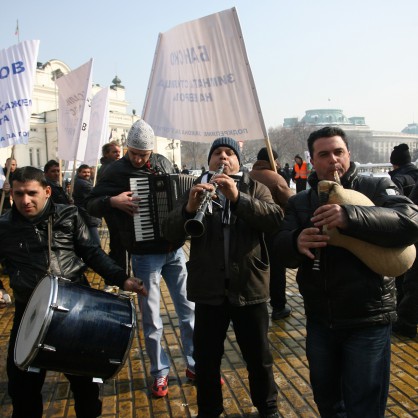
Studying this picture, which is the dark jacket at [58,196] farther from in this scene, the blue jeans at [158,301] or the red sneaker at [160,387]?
the red sneaker at [160,387]

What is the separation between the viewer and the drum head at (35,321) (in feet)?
8.14

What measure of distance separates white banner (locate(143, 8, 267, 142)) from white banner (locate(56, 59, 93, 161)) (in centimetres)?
293

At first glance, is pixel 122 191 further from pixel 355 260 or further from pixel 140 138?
pixel 355 260

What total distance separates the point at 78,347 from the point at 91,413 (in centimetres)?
69

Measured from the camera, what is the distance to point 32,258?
114 inches

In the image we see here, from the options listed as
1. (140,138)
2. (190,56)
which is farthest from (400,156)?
(140,138)

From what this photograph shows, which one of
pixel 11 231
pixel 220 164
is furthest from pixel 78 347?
pixel 220 164

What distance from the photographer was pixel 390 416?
322cm

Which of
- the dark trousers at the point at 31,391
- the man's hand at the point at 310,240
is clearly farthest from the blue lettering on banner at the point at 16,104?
the man's hand at the point at 310,240

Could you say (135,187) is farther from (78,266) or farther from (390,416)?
(390,416)

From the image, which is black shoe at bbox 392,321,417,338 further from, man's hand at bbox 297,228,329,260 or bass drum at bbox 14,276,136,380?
bass drum at bbox 14,276,136,380

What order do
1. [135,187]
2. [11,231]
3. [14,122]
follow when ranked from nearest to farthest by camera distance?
[11,231] → [135,187] → [14,122]

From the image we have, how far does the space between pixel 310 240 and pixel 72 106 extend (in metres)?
6.89

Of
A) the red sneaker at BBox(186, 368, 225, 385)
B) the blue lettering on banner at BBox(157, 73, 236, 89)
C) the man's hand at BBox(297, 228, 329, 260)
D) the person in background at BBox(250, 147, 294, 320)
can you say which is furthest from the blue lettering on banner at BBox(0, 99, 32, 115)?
the man's hand at BBox(297, 228, 329, 260)
